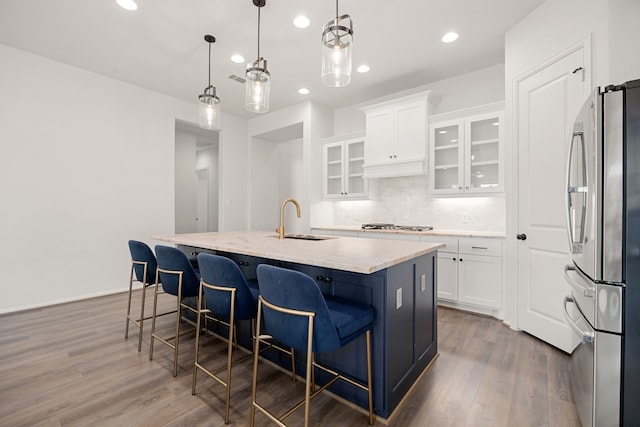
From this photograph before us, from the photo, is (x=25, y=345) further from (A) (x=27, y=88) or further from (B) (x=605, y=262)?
(B) (x=605, y=262)

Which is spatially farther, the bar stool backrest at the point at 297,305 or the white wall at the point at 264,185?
the white wall at the point at 264,185

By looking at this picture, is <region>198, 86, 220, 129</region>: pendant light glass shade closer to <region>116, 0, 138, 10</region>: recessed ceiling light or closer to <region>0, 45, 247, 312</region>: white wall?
<region>116, 0, 138, 10</region>: recessed ceiling light

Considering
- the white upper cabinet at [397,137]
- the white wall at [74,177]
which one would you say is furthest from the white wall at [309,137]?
the white wall at [74,177]

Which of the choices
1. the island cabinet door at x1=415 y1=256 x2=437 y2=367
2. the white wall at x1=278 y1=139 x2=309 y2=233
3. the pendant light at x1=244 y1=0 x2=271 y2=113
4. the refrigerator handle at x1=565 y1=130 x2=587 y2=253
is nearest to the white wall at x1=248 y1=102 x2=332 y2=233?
the white wall at x1=278 y1=139 x2=309 y2=233

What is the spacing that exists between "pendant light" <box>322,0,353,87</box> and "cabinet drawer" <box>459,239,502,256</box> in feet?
7.41

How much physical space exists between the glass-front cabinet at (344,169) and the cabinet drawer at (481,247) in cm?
169

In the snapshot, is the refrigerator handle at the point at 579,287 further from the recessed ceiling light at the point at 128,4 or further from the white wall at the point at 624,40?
the recessed ceiling light at the point at 128,4

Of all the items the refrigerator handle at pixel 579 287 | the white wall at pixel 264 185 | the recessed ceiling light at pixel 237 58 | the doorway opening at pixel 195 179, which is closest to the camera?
the refrigerator handle at pixel 579 287

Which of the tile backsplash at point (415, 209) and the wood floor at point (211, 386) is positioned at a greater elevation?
the tile backsplash at point (415, 209)

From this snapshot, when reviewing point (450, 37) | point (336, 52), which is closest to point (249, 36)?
point (336, 52)

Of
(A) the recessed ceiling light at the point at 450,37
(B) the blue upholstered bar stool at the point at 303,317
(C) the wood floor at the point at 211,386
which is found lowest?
(C) the wood floor at the point at 211,386

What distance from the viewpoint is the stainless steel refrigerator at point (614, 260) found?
122 centimetres

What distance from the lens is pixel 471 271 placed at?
324 centimetres

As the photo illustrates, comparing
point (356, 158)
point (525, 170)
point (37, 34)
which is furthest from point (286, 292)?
point (37, 34)
